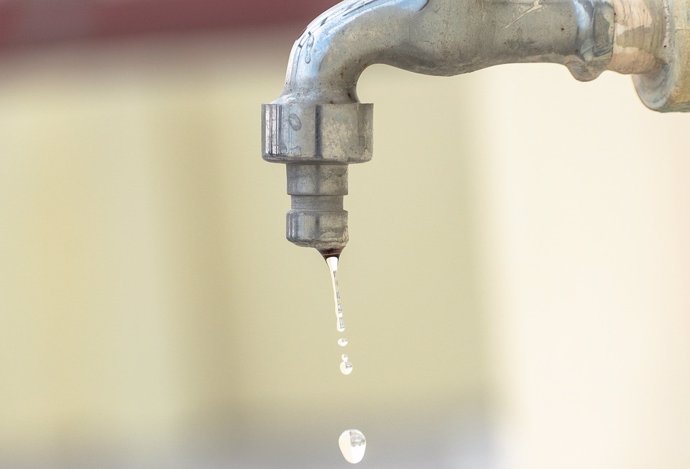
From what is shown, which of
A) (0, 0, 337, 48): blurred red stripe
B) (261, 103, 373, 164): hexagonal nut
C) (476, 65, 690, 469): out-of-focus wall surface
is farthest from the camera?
(0, 0, 337, 48): blurred red stripe

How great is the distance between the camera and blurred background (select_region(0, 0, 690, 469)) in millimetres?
1057

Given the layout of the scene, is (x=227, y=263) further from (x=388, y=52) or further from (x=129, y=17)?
(x=388, y=52)

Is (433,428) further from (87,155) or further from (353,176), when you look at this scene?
(87,155)

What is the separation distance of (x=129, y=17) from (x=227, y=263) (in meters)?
0.30

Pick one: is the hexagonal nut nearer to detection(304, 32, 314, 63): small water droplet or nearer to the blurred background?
detection(304, 32, 314, 63): small water droplet

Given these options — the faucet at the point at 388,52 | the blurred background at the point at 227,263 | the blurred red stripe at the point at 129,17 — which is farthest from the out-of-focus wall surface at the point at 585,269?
the faucet at the point at 388,52

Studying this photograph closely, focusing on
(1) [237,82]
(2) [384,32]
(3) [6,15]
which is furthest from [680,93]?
(3) [6,15]

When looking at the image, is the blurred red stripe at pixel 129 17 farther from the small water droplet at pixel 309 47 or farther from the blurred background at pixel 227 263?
the small water droplet at pixel 309 47

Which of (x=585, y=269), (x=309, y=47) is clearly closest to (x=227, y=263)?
(x=585, y=269)

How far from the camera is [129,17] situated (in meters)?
1.06

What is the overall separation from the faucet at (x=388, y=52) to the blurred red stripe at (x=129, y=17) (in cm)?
65

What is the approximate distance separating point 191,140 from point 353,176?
0.19 m

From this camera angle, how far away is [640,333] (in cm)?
93

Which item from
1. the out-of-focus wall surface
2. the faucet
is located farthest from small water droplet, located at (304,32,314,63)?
the out-of-focus wall surface
